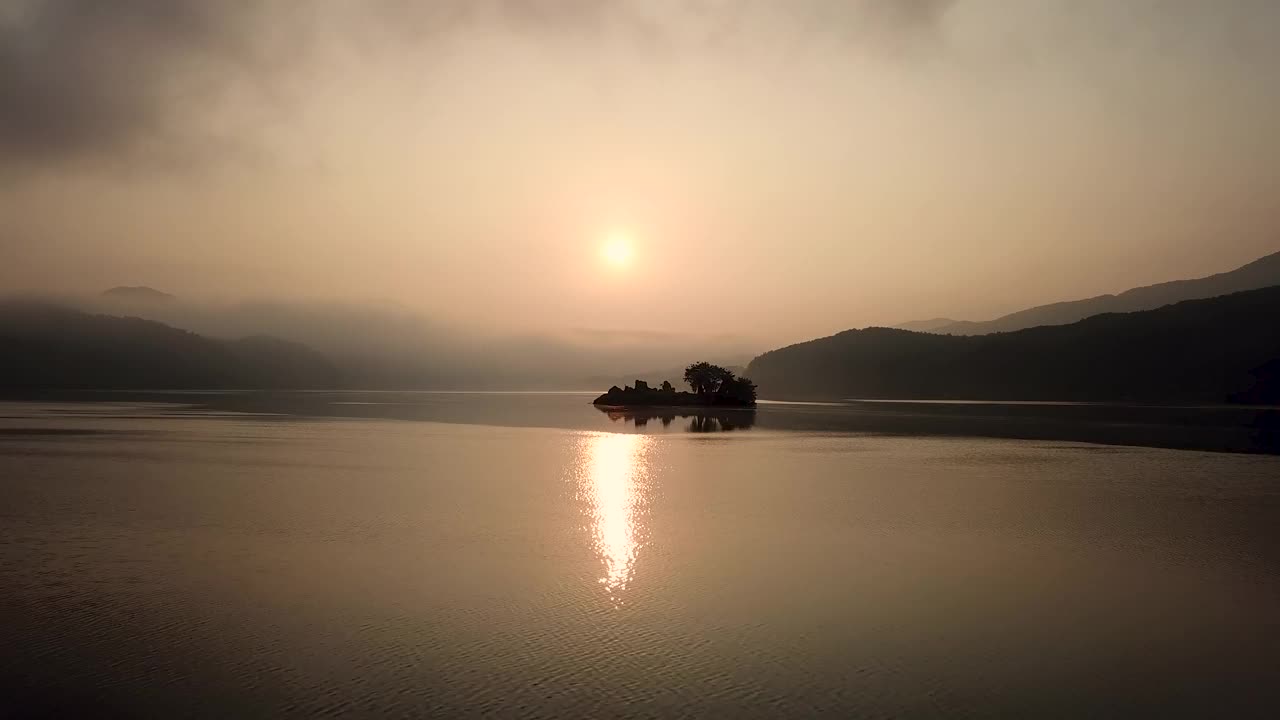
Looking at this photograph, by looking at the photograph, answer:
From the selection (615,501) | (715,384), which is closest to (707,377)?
(715,384)

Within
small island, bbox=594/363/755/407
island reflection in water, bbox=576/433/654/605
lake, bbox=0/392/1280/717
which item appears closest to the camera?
lake, bbox=0/392/1280/717

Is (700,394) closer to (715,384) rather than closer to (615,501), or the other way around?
A: (715,384)

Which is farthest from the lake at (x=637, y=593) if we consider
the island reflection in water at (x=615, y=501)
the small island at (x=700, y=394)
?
the small island at (x=700, y=394)

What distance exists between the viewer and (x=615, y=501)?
37.4 metres

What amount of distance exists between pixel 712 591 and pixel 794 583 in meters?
2.62

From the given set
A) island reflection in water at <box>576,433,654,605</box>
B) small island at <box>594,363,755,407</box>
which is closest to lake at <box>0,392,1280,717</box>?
island reflection in water at <box>576,433,654,605</box>

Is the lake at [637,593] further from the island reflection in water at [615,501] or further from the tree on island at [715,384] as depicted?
the tree on island at [715,384]

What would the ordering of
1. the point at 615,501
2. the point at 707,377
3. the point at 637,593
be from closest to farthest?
the point at 637,593, the point at 615,501, the point at 707,377

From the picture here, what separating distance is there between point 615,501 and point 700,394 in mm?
123096

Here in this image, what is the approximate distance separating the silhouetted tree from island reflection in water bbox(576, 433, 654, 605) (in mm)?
89420

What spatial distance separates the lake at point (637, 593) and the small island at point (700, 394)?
10823cm

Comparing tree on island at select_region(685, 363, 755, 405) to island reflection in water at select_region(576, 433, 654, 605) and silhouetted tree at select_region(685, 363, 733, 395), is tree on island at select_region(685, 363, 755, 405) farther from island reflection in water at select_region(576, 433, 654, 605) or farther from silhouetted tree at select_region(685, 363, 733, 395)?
island reflection in water at select_region(576, 433, 654, 605)

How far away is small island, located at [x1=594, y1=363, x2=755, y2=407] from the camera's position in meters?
157

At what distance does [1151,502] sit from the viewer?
37312 mm
